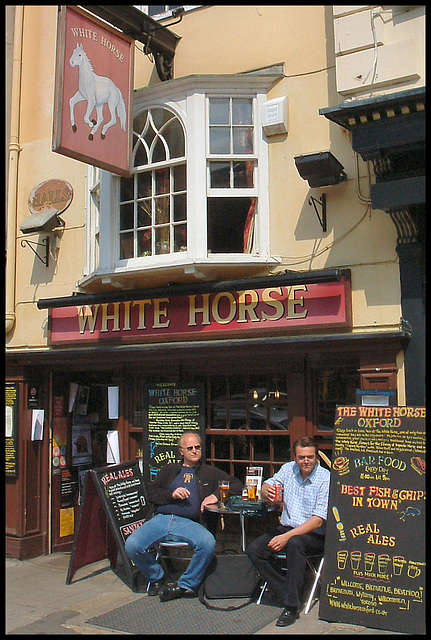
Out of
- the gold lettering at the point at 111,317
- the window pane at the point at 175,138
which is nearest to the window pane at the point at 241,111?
the window pane at the point at 175,138

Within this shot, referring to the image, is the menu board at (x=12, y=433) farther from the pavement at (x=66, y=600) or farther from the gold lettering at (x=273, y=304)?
the gold lettering at (x=273, y=304)

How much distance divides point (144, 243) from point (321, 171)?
2469 millimetres

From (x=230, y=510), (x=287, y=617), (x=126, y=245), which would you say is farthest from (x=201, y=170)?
(x=287, y=617)

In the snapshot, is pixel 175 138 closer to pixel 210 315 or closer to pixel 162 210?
pixel 162 210

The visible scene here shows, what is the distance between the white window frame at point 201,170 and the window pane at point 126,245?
266 millimetres

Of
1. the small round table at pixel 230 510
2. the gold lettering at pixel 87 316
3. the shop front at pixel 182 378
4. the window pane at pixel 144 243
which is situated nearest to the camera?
the small round table at pixel 230 510

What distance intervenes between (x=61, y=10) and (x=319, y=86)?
291cm

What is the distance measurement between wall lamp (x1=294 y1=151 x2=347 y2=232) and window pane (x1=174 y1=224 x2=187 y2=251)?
1.59 meters

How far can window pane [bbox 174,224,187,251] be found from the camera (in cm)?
795

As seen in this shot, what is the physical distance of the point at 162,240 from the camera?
8.06 metres

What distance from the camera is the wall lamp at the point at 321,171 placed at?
6715 mm

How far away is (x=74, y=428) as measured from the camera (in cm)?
942

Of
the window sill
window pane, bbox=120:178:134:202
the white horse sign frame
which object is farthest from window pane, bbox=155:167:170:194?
the window sill

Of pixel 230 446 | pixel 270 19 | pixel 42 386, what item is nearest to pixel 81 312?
pixel 42 386
